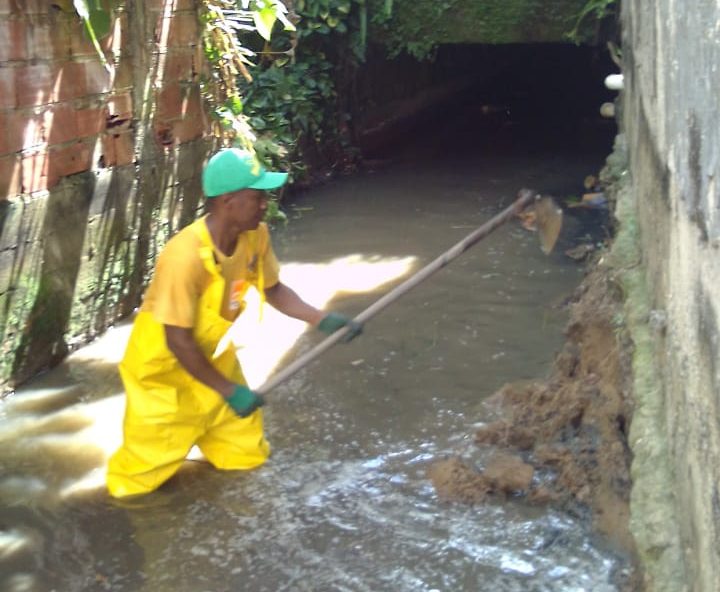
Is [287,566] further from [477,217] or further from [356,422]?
[477,217]

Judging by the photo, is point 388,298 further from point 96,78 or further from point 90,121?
point 96,78

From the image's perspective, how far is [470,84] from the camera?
14203 millimetres

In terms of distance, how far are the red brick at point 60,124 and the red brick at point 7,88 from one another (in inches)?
11.0

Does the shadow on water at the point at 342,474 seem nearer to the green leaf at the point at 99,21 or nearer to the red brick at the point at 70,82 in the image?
the red brick at the point at 70,82

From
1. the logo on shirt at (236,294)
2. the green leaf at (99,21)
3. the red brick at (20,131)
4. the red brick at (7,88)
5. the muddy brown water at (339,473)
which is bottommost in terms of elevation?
the muddy brown water at (339,473)

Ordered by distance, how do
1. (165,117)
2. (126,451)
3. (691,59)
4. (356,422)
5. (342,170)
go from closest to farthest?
(691,59) → (126,451) → (356,422) → (165,117) → (342,170)

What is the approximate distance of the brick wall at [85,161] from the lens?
15.6ft

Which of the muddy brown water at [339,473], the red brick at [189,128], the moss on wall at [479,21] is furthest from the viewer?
the moss on wall at [479,21]

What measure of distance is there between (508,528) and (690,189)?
65.5 inches

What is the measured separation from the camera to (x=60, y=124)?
5.07 metres

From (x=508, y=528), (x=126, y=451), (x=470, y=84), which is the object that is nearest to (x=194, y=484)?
(x=126, y=451)

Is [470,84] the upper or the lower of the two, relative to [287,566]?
upper

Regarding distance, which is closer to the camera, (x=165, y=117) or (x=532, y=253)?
(x=165, y=117)

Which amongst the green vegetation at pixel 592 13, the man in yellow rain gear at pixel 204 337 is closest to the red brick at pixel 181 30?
the man in yellow rain gear at pixel 204 337
